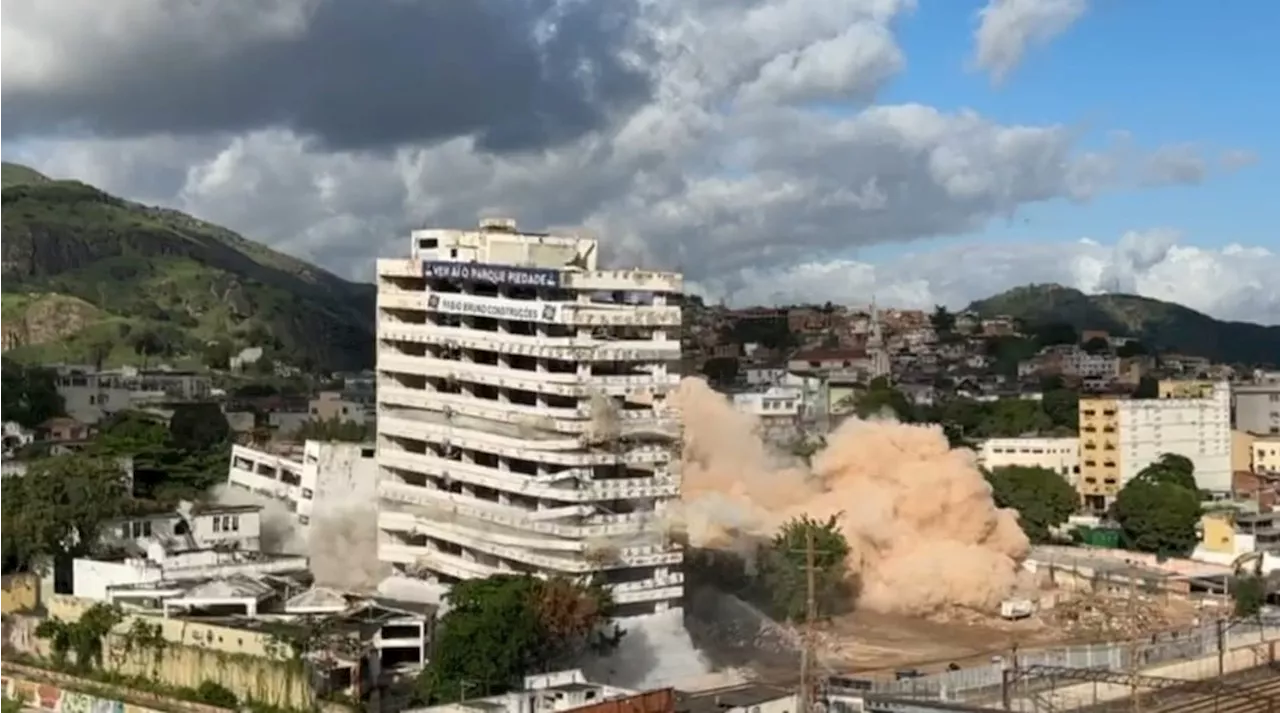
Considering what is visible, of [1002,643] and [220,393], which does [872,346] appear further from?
[1002,643]

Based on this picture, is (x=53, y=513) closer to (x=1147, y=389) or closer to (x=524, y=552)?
(x=524, y=552)

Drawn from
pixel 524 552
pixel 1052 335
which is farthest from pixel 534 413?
pixel 1052 335

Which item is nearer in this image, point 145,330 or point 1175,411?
point 1175,411

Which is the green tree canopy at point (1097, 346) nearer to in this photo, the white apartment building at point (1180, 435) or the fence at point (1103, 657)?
the white apartment building at point (1180, 435)

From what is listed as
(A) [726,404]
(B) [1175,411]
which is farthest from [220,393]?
(B) [1175,411]

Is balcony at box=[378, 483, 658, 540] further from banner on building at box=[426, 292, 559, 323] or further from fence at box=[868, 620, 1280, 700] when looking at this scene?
fence at box=[868, 620, 1280, 700]
